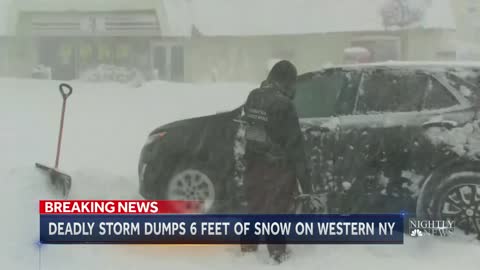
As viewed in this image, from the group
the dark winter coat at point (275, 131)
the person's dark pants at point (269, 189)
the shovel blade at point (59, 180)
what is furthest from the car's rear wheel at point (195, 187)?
the shovel blade at point (59, 180)

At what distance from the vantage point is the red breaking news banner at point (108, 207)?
3699 mm

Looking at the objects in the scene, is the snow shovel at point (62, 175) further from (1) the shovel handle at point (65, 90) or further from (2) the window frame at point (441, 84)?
(2) the window frame at point (441, 84)

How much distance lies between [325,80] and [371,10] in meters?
0.55

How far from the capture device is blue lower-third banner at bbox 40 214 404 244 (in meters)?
3.68

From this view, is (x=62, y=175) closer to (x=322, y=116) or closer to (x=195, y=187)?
(x=195, y=187)

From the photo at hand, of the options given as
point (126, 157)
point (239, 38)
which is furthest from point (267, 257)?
point (239, 38)

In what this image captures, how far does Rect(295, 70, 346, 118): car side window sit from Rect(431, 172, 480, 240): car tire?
897 millimetres

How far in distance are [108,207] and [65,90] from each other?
85 cm

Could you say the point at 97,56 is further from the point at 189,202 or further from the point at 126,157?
the point at 189,202

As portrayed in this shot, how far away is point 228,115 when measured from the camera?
3734mm

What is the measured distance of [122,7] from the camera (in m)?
3.72

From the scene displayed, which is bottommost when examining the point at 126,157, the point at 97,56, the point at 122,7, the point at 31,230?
the point at 31,230

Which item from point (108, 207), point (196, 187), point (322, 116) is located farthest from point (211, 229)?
point (322, 116)

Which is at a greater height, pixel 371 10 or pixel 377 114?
pixel 371 10
